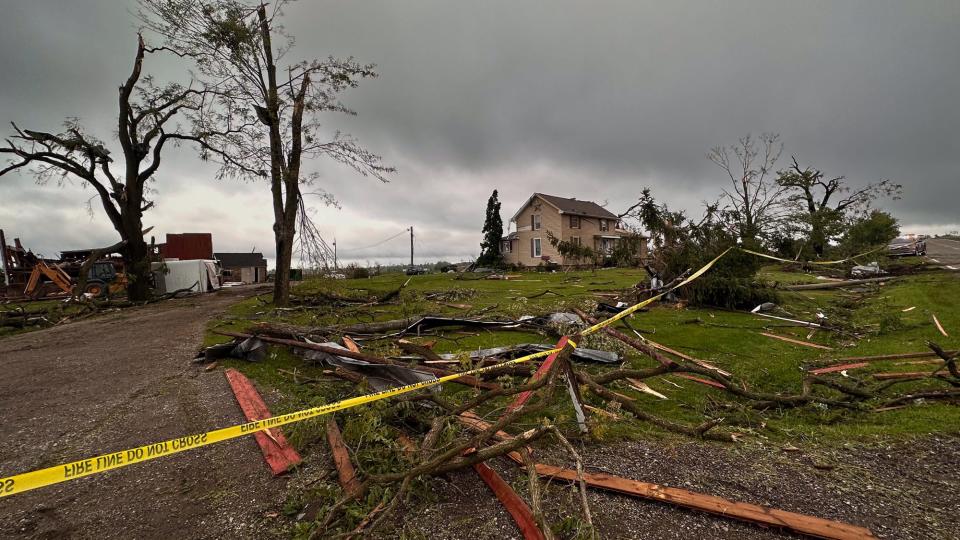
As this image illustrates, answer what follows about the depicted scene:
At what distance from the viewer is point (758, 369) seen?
5.55 metres

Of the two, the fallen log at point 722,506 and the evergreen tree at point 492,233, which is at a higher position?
the evergreen tree at point 492,233

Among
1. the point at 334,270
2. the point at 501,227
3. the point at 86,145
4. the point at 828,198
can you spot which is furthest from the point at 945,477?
the point at 828,198

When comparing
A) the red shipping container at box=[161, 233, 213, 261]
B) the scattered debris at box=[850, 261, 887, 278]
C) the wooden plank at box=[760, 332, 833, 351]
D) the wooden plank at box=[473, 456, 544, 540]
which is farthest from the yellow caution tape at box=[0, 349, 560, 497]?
the red shipping container at box=[161, 233, 213, 261]

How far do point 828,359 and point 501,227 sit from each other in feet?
117

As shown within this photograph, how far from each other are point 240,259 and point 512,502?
6252 cm

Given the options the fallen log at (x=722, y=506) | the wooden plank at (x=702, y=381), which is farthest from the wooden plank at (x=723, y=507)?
the wooden plank at (x=702, y=381)

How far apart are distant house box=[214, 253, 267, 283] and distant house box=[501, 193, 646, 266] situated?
32251 millimetres

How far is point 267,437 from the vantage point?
10.9 feet

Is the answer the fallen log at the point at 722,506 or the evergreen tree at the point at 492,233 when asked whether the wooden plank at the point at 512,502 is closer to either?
the fallen log at the point at 722,506

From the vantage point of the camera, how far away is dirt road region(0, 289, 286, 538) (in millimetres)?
2387

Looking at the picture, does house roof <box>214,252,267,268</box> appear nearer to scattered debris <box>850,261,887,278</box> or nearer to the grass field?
the grass field

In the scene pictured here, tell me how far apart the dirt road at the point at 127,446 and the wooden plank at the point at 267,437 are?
0.08 metres

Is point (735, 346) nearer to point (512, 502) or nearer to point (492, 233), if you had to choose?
point (512, 502)

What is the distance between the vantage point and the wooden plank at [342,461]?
8.34ft
